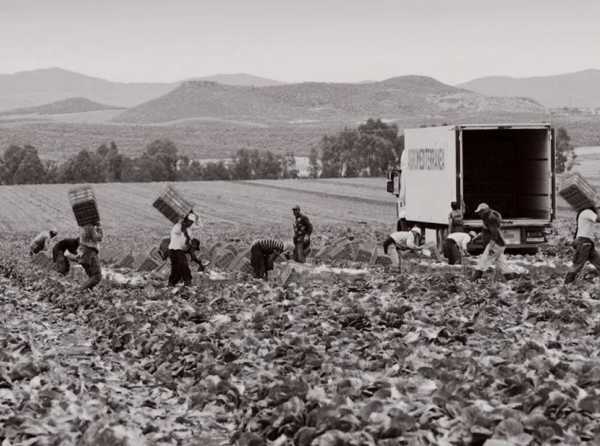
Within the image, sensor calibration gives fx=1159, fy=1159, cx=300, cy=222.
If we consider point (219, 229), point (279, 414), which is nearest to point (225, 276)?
point (279, 414)

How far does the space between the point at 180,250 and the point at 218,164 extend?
112661mm

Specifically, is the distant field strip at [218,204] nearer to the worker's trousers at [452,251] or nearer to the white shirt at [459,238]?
the worker's trousers at [452,251]

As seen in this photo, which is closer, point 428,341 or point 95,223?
point 428,341

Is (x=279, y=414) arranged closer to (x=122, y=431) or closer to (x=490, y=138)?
(x=122, y=431)

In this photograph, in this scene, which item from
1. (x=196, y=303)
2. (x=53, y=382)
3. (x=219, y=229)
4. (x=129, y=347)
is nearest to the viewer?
(x=53, y=382)

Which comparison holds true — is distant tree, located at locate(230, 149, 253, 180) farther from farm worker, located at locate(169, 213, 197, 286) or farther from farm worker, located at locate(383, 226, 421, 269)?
farm worker, located at locate(169, 213, 197, 286)

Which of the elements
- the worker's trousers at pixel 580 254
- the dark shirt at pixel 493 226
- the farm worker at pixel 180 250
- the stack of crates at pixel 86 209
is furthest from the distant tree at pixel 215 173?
the worker's trousers at pixel 580 254

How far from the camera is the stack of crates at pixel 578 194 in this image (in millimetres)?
22375

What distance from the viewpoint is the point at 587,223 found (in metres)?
22.1

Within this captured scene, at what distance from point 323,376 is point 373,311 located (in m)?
4.58

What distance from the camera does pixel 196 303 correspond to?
2075 cm

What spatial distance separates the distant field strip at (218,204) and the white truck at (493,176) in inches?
1172

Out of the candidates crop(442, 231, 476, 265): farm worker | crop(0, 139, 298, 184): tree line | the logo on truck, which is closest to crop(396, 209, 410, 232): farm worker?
the logo on truck

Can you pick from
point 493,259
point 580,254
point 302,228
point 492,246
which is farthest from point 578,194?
point 302,228
